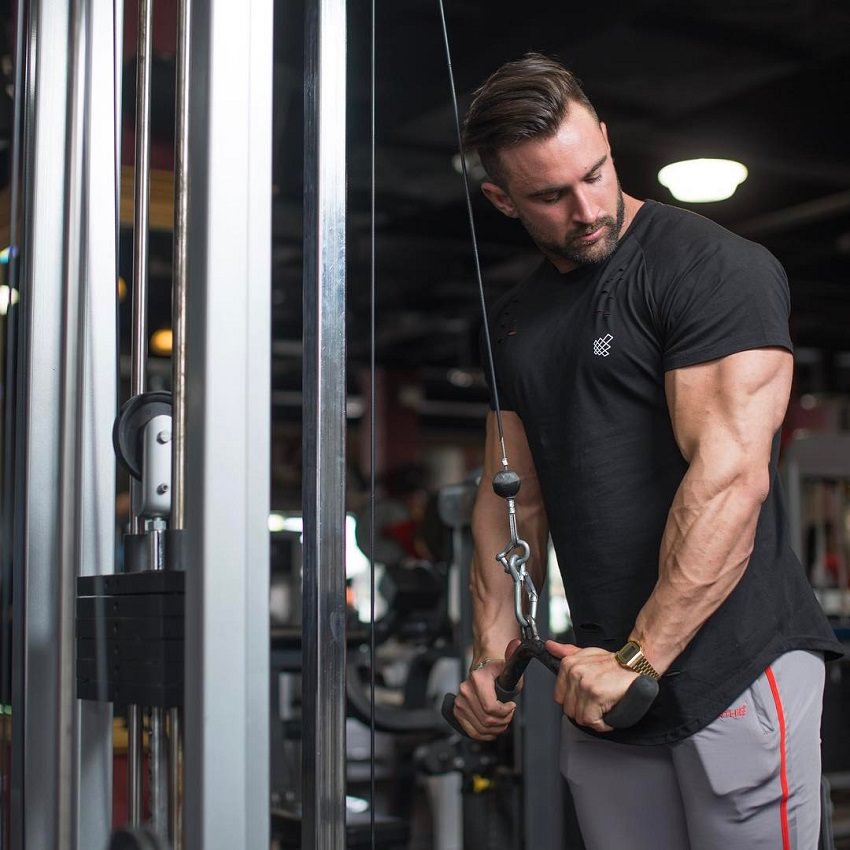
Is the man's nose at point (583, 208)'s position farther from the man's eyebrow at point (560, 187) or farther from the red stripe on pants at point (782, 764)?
the red stripe on pants at point (782, 764)

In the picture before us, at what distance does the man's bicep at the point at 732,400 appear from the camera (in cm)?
138

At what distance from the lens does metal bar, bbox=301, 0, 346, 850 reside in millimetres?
1157

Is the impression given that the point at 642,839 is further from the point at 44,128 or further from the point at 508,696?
the point at 44,128

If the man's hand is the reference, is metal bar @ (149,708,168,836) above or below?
below

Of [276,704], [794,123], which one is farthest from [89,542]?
[794,123]

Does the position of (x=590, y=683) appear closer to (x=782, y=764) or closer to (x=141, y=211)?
(x=782, y=764)

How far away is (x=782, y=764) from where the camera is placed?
1447mm

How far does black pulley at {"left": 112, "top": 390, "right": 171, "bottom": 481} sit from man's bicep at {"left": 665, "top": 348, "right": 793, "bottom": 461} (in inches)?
23.5

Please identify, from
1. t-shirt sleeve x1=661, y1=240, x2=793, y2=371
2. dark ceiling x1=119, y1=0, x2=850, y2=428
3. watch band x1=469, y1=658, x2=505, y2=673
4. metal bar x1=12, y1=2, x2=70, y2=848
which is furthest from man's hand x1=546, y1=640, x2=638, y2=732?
dark ceiling x1=119, y1=0, x2=850, y2=428

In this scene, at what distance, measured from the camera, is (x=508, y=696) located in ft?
4.99

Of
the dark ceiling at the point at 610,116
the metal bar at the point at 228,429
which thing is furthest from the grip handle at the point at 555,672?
the dark ceiling at the point at 610,116

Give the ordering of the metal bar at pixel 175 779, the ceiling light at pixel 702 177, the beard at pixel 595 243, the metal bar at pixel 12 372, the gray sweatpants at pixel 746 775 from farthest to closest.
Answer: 1. the ceiling light at pixel 702 177
2. the metal bar at pixel 12 372
3. the beard at pixel 595 243
4. the gray sweatpants at pixel 746 775
5. the metal bar at pixel 175 779

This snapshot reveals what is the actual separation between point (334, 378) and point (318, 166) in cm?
21

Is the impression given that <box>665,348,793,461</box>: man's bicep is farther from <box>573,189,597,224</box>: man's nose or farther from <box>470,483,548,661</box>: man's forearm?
<box>470,483,548,661</box>: man's forearm
